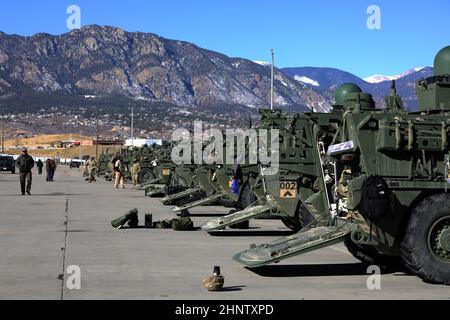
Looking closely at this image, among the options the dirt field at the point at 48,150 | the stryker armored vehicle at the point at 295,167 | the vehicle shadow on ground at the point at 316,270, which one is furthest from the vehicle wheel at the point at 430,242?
the dirt field at the point at 48,150

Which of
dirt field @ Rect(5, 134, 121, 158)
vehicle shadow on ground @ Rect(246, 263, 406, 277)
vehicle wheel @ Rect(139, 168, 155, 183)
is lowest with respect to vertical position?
vehicle shadow on ground @ Rect(246, 263, 406, 277)

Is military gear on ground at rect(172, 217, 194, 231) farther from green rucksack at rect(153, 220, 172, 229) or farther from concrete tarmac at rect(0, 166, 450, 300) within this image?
green rucksack at rect(153, 220, 172, 229)

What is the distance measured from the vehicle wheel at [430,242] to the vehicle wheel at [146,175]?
35726 mm

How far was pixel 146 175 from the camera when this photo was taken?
149ft

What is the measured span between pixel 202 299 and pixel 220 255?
4207 millimetres

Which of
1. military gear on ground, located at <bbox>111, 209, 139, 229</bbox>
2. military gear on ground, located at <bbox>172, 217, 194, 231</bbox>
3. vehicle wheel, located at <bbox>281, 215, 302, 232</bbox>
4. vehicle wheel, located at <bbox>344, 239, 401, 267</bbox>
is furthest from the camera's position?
military gear on ground, located at <bbox>111, 209, 139, 229</bbox>

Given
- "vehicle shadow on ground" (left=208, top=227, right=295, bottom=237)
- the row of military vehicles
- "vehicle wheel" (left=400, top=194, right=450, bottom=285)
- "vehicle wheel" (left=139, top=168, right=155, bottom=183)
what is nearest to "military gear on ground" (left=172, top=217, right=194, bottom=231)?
"vehicle shadow on ground" (left=208, top=227, right=295, bottom=237)

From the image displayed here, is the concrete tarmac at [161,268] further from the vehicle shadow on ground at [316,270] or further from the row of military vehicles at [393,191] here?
the row of military vehicles at [393,191]

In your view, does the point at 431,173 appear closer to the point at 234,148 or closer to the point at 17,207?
the point at 234,148

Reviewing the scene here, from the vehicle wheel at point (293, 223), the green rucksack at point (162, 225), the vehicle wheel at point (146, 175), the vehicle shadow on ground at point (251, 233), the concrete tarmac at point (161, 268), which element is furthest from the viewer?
the vehicle wheel at point (146, 175)

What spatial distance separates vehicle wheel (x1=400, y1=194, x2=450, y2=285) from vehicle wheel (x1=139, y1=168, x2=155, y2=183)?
35726mm

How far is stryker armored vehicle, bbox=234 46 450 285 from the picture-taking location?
1000 cm

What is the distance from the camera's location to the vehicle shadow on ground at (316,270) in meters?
11.1

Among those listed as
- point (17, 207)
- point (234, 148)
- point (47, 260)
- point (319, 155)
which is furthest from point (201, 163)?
point (47, 260)
